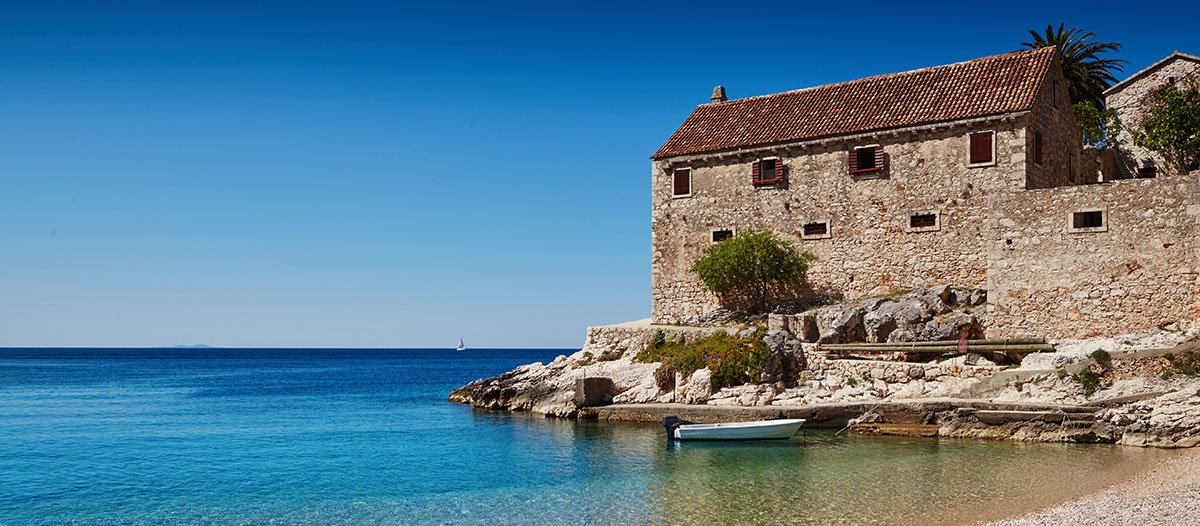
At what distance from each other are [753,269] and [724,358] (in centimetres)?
443

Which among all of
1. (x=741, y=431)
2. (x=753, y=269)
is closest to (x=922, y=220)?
(x=753, y=269)

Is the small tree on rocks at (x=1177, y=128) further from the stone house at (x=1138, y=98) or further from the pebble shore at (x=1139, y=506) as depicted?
the pebble shore at (x=1139, y=506)

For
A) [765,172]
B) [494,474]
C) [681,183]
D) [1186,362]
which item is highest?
[765,172]

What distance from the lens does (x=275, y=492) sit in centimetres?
2050

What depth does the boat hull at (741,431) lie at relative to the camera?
26.0m

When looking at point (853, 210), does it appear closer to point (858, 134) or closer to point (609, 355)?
point (858, 134)

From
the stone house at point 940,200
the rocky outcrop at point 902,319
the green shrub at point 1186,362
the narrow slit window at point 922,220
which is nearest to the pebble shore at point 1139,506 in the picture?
the green shrub at point 1186,362

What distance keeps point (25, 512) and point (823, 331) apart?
22757mm

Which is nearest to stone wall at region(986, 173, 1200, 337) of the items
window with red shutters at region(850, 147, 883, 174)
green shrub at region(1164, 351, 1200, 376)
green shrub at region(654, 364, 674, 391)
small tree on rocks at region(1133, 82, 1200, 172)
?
green shrub at region(1164, 351, 1200, 376)

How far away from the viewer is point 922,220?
32.5m

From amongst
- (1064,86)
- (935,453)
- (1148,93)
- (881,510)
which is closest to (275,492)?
(881,510)

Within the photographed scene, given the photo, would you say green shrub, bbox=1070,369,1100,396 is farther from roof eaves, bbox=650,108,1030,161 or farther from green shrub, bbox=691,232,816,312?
green shrub, bbox=691,232,816,312

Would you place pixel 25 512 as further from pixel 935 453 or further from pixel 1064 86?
pixel 1064 86

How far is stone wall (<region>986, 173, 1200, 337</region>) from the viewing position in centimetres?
2677
